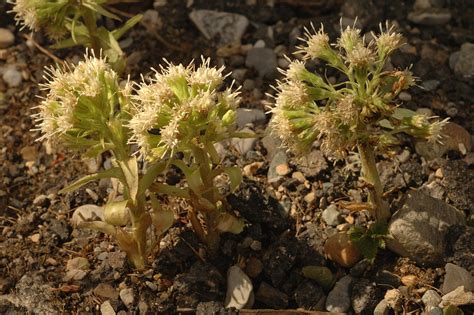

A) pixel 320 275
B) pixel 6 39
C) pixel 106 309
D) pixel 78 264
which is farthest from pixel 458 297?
pixel 6 39

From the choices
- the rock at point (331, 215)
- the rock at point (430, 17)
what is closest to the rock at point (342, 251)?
the rock at point (331, 215)

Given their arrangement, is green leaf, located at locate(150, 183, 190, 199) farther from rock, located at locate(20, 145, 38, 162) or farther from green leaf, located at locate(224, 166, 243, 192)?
rock, located at locate(20, 145, 38, 162)

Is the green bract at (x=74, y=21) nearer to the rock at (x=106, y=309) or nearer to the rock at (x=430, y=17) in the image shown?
the rock at (x=106, y=309)

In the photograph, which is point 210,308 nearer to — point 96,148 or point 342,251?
point 342,251

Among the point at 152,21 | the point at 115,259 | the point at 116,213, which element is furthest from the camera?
the point at 152,21

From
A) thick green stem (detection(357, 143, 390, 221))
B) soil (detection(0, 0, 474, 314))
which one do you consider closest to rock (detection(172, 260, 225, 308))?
soil (detection(0, 0, 474, 314))

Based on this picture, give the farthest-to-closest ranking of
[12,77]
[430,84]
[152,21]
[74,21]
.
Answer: [152,21] → [12,77] → [430,84] → [74,21]

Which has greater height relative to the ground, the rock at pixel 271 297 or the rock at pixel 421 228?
the rock at pixel 421 228
